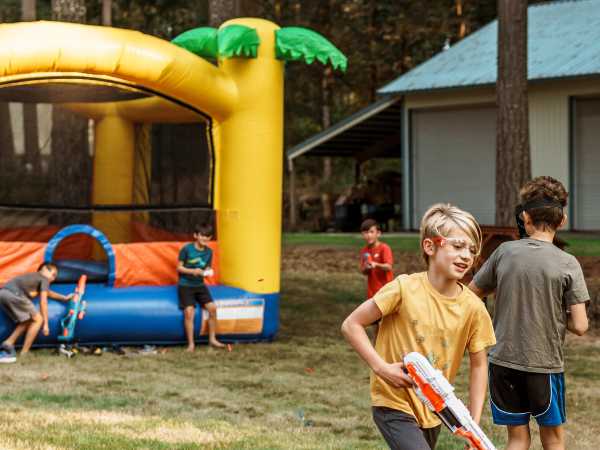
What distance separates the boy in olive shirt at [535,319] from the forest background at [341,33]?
→ 24168 millimetres

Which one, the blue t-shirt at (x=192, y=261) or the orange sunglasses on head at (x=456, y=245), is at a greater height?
the orange sunglasses on head at (x=456, y=245)

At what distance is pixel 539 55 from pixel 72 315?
43.8 ft

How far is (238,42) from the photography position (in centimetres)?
742

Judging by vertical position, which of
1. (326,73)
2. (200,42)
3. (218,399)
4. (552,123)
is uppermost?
(326,73)

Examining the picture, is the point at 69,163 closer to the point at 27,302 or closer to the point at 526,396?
the point at 27,302

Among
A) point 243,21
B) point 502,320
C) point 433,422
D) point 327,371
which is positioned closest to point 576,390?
point 327,371

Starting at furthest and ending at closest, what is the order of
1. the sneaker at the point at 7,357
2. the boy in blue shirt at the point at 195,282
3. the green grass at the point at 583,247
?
the green grass at the point at 583,247
the boy in blue shirt at the point at 195,282
the sneaker at the point at 7,357

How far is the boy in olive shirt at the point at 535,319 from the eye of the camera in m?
3.13

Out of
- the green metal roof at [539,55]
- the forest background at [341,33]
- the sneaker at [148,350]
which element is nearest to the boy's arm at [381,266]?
the sneaker at [148,350]

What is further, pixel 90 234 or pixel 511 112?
pixel 511 112

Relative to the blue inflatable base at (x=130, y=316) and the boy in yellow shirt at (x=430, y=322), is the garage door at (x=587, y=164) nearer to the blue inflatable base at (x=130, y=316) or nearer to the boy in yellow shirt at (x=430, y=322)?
the blue inflatable base at (x=130, y=316)

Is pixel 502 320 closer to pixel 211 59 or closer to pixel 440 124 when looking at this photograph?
pixel 211 59

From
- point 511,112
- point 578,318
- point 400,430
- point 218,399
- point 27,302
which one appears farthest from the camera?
point 511,112

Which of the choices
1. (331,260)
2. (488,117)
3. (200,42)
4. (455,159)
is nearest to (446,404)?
(200,42)
